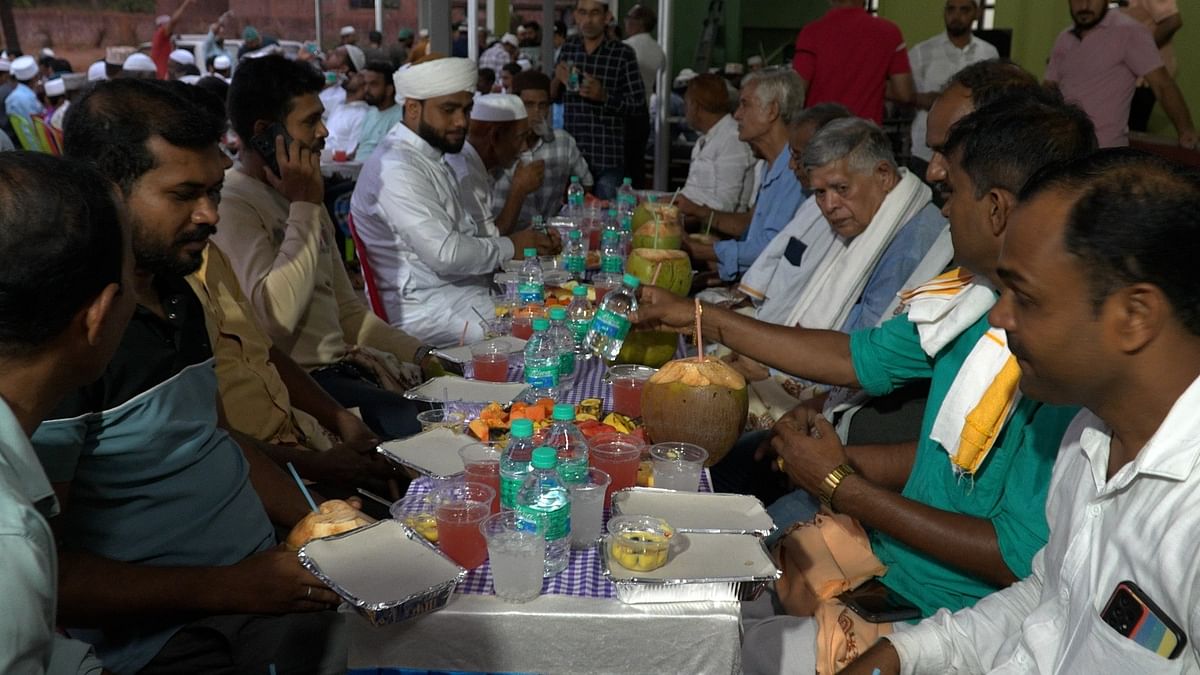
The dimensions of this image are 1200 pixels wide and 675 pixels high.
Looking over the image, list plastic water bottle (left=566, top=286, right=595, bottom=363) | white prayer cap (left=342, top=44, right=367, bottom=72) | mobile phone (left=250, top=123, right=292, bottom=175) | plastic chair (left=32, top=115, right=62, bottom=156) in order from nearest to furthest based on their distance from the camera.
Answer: plastic water bottle (left=566, top=286, right=595, bottom=363)
mobile phone (left=250, top=123, right=292, bottom=175)
plastic chair (left=32, top=115, right=62, bottom=156)
white prayer cap (left=342, top=44, right=367, bottom=72)

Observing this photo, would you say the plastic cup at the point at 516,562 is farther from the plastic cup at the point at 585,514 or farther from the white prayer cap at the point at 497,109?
the white prayer cap at the point at 497,109

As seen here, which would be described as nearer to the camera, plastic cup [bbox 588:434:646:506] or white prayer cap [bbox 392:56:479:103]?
plastic cup [bbox 588:434:646:506]

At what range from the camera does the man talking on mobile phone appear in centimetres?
133

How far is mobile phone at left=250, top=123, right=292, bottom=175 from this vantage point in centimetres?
338

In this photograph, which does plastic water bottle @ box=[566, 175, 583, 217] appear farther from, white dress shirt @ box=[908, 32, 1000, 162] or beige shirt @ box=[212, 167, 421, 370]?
white dress shirt @ box=[908, 32, 1000, 162]

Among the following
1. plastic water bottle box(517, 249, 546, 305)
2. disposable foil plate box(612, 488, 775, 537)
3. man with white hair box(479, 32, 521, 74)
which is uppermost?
man with white hair box(479, 32, 521, 74)

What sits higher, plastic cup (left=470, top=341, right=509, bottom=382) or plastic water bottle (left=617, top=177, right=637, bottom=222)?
plastic water bottle (left=617, top=177, right=637, bottom=222)

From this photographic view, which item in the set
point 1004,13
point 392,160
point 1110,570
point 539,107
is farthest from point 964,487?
point 1004,13

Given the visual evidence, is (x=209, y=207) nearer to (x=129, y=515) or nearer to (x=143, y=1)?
(x=129, y=515)

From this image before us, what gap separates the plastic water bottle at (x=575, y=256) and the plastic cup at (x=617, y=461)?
77.8 inches

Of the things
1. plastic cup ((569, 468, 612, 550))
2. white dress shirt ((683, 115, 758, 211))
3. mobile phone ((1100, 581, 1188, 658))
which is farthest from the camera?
white dress shirt ((683, 115, 758, 211))

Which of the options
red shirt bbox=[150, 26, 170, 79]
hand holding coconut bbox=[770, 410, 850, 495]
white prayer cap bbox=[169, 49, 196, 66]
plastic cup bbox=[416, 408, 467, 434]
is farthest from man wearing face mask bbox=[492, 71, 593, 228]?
red shirt bbox=[150, 26, 170, 79]

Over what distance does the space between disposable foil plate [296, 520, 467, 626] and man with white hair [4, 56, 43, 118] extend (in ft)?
31.6

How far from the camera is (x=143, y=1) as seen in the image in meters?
15.0
